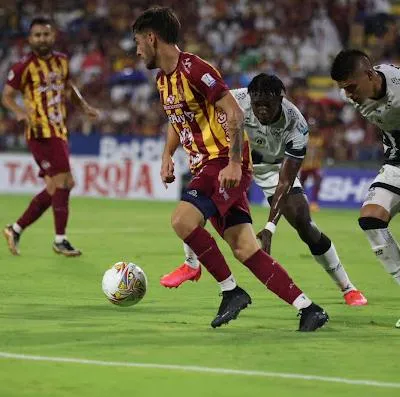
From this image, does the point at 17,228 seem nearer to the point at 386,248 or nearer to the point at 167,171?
the point at 167,171

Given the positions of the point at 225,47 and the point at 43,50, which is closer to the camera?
the point at 43,50

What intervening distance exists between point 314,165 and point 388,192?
12964mm

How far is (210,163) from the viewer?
7320 millimetres

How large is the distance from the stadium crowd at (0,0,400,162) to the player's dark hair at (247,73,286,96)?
1413 cm

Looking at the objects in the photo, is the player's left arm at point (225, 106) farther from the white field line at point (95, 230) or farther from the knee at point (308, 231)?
the white field line at point (95, 230)

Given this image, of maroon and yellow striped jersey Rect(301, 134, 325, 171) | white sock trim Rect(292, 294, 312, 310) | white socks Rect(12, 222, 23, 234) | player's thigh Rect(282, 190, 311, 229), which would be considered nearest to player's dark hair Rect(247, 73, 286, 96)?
player's thigh Rect(282, 190, 311, 229)

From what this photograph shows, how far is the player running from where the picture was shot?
331 inches

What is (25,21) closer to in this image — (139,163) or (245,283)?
(139,163)

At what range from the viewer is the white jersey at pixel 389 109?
7578 millimetres

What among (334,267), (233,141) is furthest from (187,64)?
(334,267)

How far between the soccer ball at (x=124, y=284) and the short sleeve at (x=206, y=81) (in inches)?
58.5

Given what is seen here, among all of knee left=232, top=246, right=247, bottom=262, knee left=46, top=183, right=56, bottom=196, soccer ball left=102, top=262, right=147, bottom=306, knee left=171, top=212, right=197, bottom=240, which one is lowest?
knee left=46, top=183, right=56, bottom=196

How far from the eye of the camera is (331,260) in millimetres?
8898

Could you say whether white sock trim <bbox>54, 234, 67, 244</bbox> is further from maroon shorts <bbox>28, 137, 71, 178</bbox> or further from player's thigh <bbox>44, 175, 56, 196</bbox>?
maroon shorts <bbox>28, 137, 71, 178</bbox>
